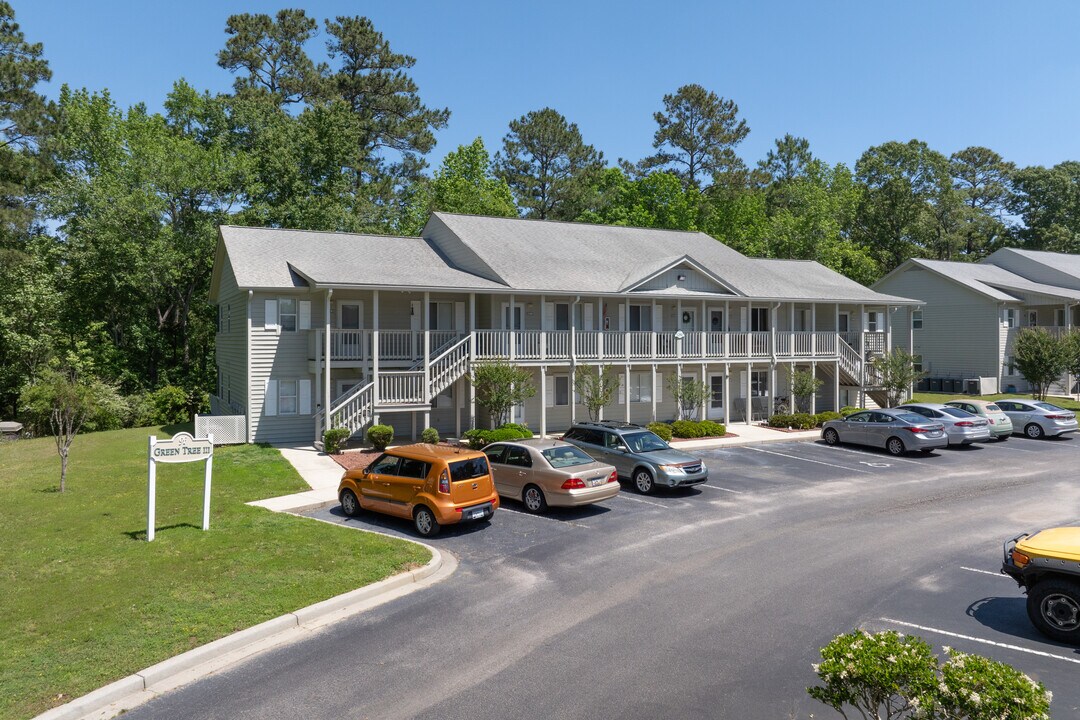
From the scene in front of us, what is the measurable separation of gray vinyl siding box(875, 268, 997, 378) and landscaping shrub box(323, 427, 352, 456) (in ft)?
110

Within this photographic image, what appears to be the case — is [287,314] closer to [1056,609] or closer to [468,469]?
[468,469]

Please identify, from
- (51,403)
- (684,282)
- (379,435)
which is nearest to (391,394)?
(379,435)

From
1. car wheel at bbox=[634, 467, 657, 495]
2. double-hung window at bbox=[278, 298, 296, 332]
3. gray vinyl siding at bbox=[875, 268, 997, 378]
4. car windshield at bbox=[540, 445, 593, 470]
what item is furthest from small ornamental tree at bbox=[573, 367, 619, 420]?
gray vinyl siding at bbox=[875, 268, 997, 378]

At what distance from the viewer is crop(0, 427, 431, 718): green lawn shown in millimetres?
8133

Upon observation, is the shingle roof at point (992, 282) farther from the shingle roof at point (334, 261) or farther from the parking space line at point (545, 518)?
the parking space line at point (545, 518)

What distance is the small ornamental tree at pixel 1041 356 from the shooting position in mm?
35781

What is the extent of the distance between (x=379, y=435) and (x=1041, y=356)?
107 feet

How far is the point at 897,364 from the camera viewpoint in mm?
32688

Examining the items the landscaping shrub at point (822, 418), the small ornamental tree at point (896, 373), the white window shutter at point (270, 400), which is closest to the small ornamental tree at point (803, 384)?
the landscaping shrub at point (822, 418)

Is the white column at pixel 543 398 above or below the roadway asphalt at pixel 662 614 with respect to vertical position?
above

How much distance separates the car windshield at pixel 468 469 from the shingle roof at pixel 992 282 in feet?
131

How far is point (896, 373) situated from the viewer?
3262cm

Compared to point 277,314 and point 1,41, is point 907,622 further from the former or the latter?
point 1,41

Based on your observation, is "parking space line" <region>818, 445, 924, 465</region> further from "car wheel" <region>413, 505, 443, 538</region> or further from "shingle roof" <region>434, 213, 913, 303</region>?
"car wheel" <region>413, 505, 443, 538</region>
